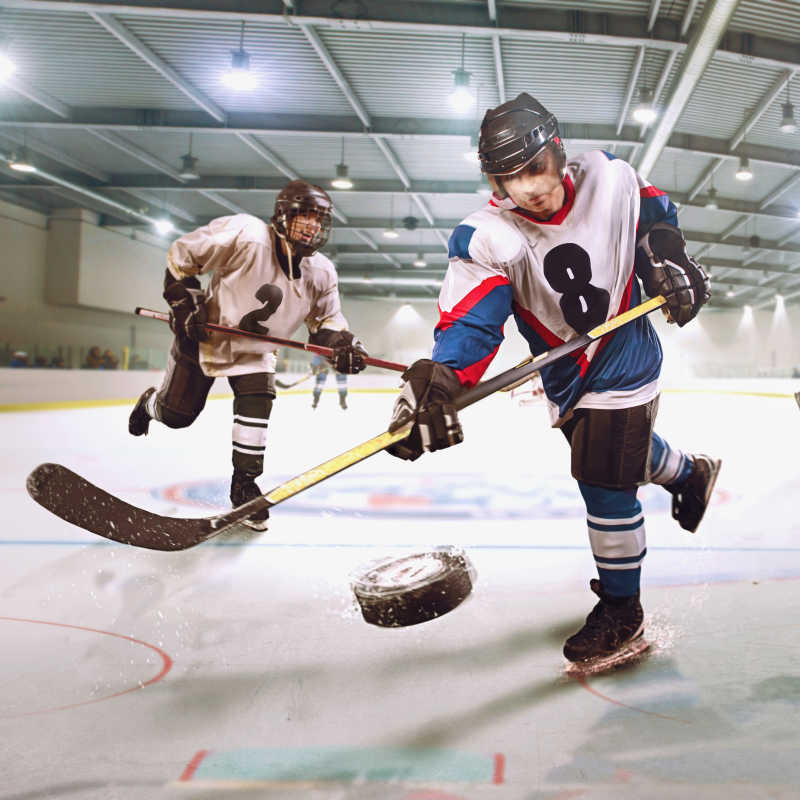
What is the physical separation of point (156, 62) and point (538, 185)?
7.16 meters

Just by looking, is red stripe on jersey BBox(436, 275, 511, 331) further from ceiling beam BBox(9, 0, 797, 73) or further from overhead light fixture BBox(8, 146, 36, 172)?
overhead light fixture BBox(8, 146, 36, 172)

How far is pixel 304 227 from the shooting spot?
2.47 m

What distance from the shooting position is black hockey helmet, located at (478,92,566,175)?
49.4 inches

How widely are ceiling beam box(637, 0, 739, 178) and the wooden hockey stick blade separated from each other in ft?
18.6

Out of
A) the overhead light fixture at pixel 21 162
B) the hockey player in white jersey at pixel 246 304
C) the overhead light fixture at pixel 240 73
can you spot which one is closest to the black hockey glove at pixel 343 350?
the hockey player in white jersey at pixel 246 304

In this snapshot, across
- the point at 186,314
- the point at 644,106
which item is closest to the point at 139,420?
the point at 186,314

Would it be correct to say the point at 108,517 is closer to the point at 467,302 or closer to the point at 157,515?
the point at 157,515

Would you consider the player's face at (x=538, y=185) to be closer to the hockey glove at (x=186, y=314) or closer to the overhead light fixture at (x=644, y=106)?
the hockey glove at (x=186, y=314)

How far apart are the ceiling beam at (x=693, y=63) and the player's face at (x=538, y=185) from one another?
5102mm

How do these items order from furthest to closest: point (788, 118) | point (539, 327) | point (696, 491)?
point (788, 118) < point (696, 491) < point (539, 327)

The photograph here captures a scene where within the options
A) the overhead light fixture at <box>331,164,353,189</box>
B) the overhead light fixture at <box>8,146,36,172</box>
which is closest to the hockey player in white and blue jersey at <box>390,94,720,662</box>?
the overhead light fixture at <box>331,164,353,189</box>

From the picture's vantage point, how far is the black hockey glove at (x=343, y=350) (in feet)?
8.98

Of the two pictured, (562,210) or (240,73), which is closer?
(562,210)

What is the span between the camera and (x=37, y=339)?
41.5ft
